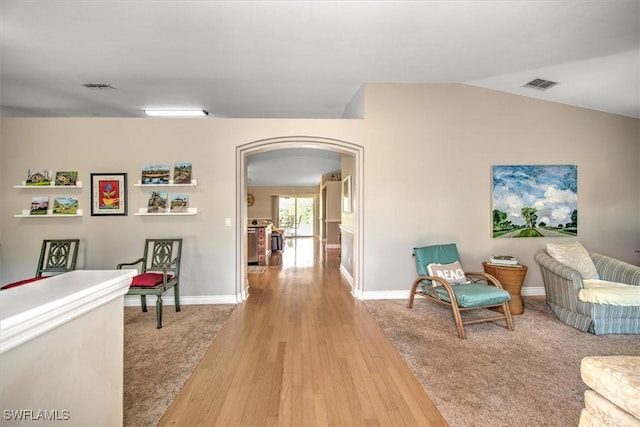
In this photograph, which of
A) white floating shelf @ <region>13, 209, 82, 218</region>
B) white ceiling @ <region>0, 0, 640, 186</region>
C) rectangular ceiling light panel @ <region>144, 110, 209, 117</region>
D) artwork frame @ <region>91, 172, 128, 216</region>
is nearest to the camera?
white ceiling @ <region>0, 0, 640, 186</region>

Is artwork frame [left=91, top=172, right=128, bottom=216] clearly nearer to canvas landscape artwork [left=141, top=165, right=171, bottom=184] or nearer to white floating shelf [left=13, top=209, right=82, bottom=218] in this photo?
white floating shelf [left=13, top=209, right=82, bottom=218]

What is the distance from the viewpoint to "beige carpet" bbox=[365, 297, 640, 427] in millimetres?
1895

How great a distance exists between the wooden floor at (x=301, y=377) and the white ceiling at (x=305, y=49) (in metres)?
3.10

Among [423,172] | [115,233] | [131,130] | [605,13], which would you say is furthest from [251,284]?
[605,13]

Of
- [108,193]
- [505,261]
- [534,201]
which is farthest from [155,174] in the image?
[534,201]

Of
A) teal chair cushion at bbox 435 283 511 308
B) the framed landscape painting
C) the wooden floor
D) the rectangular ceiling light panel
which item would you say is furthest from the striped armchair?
the rectangular ceiling light panel

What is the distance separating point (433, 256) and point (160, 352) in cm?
325

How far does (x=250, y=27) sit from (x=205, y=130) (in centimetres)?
166

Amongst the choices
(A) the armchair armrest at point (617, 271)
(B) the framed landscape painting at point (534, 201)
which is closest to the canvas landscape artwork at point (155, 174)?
(B) the framed landscape painting at point (534, 201)

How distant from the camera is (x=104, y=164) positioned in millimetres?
3928

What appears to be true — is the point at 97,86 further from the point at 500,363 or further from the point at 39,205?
the point at 500,363

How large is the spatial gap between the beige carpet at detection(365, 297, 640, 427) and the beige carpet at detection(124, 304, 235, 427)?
73.7 inches

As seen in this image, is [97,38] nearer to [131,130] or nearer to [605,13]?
[131,130]

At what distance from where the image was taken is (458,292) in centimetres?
315
